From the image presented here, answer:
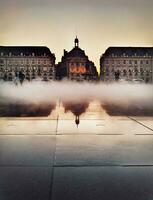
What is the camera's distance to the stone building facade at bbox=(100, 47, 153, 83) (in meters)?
24.5

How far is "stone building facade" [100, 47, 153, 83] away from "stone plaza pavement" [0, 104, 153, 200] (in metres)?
18.3

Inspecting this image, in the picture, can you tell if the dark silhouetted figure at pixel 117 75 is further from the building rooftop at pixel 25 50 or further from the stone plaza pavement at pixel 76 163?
the stone plaza pavement at pixel 76 163

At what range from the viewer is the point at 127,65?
30.7 meters

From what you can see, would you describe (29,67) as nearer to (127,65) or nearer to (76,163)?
(127,65)

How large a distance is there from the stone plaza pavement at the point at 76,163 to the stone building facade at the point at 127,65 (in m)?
18.3

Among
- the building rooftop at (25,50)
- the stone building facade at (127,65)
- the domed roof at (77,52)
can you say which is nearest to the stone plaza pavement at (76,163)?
the stone building facade at (127,65)

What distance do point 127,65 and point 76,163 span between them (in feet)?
93.5

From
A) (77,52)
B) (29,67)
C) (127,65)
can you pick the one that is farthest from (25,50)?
(127,65)

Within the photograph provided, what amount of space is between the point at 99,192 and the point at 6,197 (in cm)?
51

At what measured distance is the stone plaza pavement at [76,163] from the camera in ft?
6.69

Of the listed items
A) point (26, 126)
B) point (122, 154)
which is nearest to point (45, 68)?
point (26, 126)

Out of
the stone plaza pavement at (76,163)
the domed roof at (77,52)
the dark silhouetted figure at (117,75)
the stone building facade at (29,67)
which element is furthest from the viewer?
the dark silhouetted figure at (117,75)

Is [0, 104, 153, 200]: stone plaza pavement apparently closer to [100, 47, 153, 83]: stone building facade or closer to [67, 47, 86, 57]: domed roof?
[100, 47, 153, 83]: stone building facade

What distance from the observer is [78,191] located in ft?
6.73
